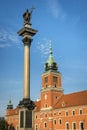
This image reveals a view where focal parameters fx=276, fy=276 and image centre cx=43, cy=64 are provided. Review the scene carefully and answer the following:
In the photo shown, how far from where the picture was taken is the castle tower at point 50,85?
86338 mm

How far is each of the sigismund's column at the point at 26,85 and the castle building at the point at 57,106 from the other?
133 ft

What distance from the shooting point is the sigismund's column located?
34656 millimetres

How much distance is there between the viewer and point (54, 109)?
84.4 m

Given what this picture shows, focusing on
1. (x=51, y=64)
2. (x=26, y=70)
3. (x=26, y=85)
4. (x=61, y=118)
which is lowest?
(x=61, y=118)

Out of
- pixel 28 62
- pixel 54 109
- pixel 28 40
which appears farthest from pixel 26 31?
pixel 54 109

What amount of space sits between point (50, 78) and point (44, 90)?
4444mm

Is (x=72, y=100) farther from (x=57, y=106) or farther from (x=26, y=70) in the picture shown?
(x=26, y=70)

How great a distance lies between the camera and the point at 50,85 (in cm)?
8744

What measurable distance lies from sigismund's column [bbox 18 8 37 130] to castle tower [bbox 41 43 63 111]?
163 ft

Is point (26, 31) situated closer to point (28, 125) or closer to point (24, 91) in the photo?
point (24, 91)

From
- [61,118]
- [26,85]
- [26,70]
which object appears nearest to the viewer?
[26,85]

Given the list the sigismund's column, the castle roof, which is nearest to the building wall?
the castle roof

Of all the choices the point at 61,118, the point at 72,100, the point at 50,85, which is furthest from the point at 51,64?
→ the point at 61,118

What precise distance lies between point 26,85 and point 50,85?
52112 mm
